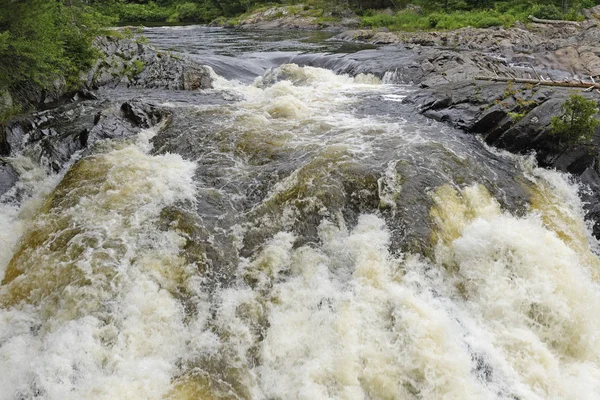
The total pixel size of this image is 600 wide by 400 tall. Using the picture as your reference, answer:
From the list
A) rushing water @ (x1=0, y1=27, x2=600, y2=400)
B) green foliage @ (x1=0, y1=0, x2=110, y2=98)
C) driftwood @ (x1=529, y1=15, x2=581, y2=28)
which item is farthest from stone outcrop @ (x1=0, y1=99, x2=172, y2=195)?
driftwood @ (x1=529, y1=15, x2=581, y2=28)

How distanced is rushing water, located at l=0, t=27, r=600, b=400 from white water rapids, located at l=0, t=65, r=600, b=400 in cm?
3

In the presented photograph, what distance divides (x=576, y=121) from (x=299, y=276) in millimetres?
7874

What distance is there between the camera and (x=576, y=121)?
9805mm

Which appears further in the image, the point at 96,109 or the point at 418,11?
the point at 418,11

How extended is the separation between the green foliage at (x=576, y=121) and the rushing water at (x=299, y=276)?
1.19m

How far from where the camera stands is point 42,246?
289 inches

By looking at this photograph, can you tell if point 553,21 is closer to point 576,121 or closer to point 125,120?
point 576,121

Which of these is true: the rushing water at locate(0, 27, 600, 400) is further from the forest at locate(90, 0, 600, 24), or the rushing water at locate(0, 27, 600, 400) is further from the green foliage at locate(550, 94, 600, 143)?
the forest at locate(90, 0, 600, 24)

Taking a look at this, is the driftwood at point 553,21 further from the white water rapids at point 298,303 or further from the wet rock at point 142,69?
the white water rapids at point 298,303

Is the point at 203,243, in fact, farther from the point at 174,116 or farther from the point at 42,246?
the point at 174,116

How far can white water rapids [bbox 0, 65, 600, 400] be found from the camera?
5.57m

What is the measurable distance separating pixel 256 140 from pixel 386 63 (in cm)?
1278

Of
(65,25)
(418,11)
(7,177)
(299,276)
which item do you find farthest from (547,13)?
(7,177)

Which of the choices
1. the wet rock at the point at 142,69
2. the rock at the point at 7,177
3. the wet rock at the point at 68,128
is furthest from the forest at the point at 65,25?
the rock at the point at 7,177
